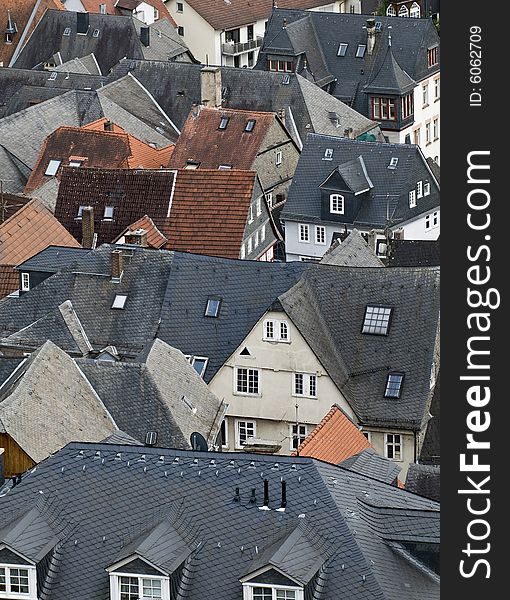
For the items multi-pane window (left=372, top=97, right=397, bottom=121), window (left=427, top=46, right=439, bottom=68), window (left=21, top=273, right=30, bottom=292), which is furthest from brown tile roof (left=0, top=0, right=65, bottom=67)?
window (left=21, top=273, right=30, bottom=292)

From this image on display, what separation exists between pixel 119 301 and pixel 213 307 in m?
3.82

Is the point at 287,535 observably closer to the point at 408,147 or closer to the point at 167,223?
the point at 167,223

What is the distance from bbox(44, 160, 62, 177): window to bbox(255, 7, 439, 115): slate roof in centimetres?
3038

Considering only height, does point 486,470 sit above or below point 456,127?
below

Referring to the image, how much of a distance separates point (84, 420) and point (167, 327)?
42.3 feet

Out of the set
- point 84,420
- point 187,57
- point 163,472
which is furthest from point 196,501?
point 187,57

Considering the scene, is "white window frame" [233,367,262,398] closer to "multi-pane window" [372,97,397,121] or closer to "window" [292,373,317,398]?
"window" [292,373,317,398]

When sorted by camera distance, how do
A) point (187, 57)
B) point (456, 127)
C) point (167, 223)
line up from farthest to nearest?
point (187, 57), point (167, 223), point (456, 127)

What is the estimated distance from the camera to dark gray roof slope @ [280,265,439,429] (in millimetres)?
72812

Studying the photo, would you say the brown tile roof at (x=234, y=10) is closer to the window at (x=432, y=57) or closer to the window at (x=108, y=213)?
the window at (x=432, y=57)

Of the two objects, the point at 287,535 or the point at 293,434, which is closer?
the point at 287,535

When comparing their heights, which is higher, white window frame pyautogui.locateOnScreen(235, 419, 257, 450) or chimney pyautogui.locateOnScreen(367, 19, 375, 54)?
chimney pyautogui.locateOnScreen(367, 19, 375, 54)

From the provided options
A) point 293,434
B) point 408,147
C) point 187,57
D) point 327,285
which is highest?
point 187,57

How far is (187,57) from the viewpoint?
142 m
